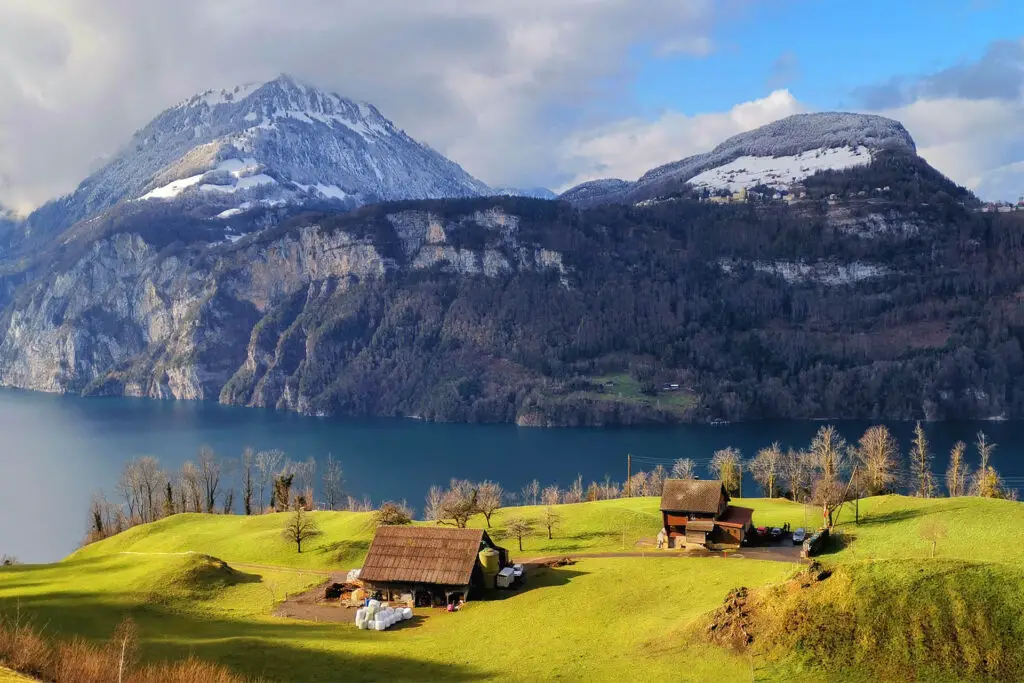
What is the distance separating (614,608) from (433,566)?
1765 cm

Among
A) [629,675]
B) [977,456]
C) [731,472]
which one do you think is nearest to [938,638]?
[629,675]

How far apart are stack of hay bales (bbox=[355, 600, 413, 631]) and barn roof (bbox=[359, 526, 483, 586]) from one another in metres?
4.55

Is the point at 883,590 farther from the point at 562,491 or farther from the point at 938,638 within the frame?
the point at 562,491

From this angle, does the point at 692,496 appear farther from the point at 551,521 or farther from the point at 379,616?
the point at 379,616

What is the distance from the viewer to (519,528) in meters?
81.8

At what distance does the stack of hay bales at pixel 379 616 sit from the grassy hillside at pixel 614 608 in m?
1.09

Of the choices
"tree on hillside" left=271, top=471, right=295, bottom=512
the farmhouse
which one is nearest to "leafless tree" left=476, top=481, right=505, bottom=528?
the farmhouse

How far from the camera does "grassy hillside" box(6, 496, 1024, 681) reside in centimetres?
4000

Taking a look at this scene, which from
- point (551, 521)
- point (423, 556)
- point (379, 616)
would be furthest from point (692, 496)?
point (379, 616)

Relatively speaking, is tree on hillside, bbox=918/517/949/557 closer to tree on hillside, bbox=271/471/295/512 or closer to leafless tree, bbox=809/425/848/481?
leafless tree, bbox=809/425/848/481

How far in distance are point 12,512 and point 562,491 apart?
381ft

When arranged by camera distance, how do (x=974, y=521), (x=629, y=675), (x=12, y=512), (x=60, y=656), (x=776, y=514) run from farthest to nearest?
1. (x=12, y=512)
2. (x=776, y=514)
3. (x=974, y=521)
4. (x=629, y=675)
5. (x=60, y=656)

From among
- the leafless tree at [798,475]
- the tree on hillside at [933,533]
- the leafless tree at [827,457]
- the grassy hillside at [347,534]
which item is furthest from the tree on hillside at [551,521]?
the leafless tree at [798,475]

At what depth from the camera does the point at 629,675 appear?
4094 cm
